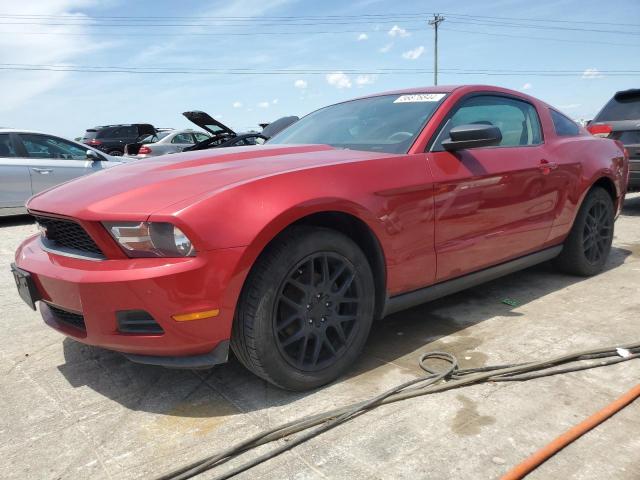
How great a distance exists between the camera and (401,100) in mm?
3410

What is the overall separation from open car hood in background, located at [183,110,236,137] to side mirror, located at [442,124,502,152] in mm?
8104

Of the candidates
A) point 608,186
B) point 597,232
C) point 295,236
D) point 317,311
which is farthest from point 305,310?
point 608,186

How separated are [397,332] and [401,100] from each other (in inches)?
57.5

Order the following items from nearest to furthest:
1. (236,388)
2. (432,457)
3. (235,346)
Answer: (432,457), (235,346), (236,388)

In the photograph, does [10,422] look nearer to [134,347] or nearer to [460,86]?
[134,347]

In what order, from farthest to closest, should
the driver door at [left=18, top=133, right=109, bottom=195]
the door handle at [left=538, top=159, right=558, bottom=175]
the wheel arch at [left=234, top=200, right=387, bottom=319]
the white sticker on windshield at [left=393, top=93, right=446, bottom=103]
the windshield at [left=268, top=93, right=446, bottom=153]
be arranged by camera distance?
the driver door at [left=18, top=133, right=109, bottom=195], the door handle at [left=538, top=159, right=558, bottom=175], the white sticker on windshield at [left=393, top=93, right=446, bottom=103], the windshield at [left=268, top=93, right=446, bottom=153], the wheel arch at [left=234, top=200, right=387, bottom=319]

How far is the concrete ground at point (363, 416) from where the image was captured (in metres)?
1.95

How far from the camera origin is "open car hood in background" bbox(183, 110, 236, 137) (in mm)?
10305

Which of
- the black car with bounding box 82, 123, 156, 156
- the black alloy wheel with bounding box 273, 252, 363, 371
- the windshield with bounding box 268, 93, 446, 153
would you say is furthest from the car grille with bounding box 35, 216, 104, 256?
the black car with bounding box 82, 123, 156, 156

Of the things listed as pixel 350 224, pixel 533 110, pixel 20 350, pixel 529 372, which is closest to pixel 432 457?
pixel 529 372

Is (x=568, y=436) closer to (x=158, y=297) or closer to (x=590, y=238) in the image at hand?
(x=158, y=297)

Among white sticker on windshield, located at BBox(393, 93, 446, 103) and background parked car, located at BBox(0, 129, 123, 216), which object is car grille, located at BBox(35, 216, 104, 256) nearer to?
white sticker on windshield, located at BBox(393, 93, 446, 103)

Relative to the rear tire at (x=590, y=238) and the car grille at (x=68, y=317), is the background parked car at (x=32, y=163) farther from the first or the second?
the rear tire at (x=590, y=238)

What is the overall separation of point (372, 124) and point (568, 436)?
2032 millimetres
